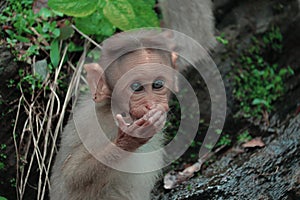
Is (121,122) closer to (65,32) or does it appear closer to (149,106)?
(149,106)

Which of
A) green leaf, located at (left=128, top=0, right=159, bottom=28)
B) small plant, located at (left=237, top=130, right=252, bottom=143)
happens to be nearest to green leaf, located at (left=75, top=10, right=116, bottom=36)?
green leaf, located at (left=128, top=0, right=159, bottom=28)

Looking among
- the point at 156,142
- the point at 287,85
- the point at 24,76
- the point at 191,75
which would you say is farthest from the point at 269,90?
the point at 24,76

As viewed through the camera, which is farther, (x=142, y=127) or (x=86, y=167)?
(x=86, y=167)

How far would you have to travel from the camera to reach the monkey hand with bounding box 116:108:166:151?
3838mm

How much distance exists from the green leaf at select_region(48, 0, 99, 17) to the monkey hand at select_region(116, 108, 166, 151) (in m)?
1.34

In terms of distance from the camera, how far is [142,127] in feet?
12.6

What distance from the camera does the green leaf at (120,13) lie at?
495 centimetres

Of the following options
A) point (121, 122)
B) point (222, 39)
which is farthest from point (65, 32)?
point (121, 122)

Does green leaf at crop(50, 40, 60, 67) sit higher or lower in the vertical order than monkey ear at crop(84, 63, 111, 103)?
lower

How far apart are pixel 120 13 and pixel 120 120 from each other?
1.35 metres

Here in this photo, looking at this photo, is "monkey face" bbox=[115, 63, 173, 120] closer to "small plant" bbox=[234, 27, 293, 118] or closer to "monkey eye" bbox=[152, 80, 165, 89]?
"monkey eye" bbox=[152, 80, 165, 89]

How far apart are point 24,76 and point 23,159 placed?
28.5 inches

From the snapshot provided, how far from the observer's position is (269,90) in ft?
20.8

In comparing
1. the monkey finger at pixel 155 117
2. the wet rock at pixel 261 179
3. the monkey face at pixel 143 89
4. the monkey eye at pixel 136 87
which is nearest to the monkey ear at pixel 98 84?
the monkey face at pixel 143 89
